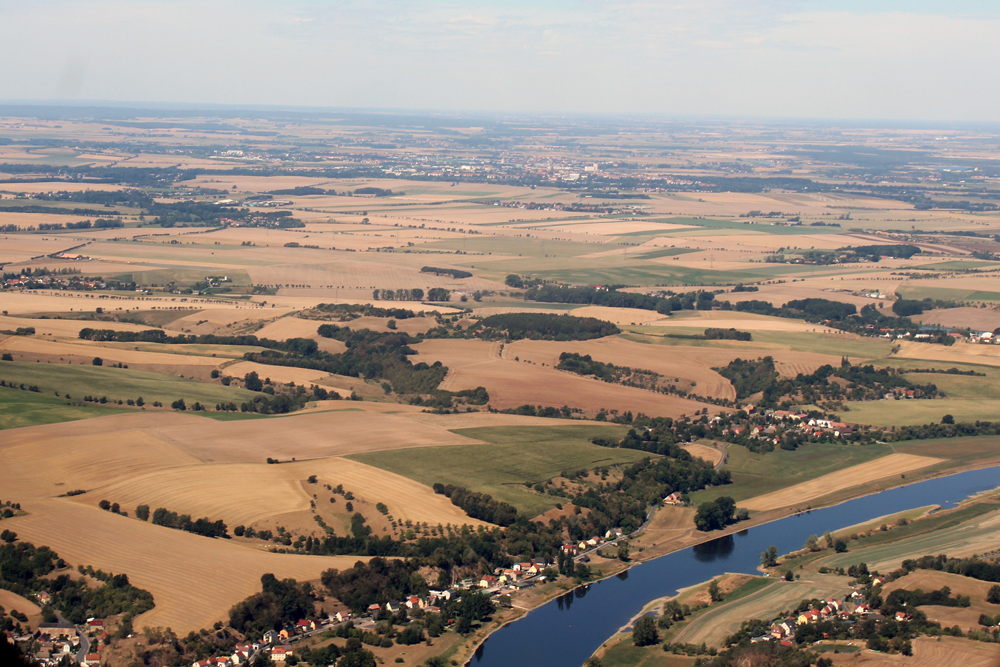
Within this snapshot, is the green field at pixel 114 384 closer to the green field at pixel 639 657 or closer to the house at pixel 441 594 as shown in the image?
the house at pixel 441 594

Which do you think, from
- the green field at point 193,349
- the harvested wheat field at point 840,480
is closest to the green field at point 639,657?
the harvested wheat field at point 840,480

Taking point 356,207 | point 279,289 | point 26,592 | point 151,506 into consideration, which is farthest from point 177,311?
point 356,207

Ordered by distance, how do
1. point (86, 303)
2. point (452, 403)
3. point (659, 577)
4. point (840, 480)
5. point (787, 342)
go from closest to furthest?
point (659, 577) → point (840, 480) → point (452, 403) → point (787, 342) → point (86, 303)

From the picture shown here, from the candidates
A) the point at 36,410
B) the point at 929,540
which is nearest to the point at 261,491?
the point at 36,410

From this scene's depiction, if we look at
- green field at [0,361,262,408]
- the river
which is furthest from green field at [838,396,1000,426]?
green field at [0,361,262,408]

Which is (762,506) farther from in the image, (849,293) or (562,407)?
(849,293)

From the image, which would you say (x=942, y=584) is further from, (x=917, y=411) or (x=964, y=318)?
(x=964, y=318)

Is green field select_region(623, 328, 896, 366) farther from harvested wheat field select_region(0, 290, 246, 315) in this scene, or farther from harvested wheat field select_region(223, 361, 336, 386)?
harvested wheat field select_region(0, 290, 246, 315)
